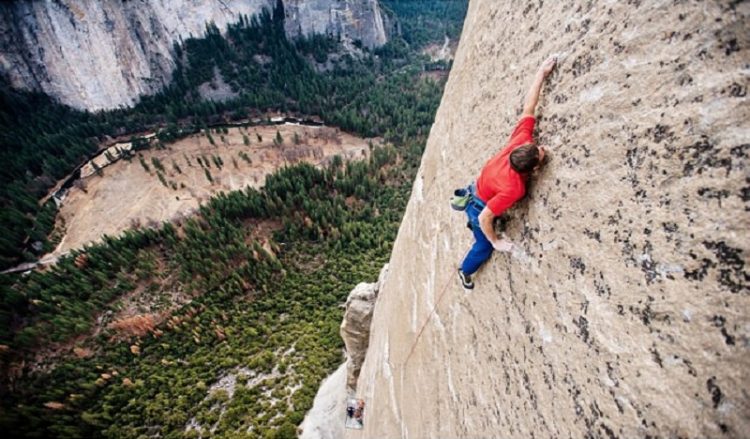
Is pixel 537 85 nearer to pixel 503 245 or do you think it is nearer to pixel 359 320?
pixel 503 245

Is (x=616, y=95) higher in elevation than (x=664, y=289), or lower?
higher

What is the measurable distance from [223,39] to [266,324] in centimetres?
6915

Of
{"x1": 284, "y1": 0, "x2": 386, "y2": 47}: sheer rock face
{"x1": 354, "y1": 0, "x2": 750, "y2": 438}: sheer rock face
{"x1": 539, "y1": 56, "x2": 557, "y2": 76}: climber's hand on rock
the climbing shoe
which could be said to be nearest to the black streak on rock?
{"x1": 354, "y1": 0, "x2": 750, "y2": 438}: sheer rock face

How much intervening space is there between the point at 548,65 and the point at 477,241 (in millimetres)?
1719

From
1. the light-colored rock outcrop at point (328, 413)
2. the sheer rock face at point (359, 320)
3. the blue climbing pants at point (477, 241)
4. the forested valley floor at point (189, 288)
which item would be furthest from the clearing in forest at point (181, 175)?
the blue climbing pants at point (477, 241)

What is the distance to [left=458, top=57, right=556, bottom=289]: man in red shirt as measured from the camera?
2627 mm

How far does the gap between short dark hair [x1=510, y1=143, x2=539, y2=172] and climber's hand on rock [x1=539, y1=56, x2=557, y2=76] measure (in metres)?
0.75

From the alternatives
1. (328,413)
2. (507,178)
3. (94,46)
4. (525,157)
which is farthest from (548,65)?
(94,46)

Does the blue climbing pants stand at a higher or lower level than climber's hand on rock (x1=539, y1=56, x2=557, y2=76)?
lower

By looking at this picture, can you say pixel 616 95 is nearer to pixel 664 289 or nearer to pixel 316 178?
pixel 664 289

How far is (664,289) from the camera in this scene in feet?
5.85

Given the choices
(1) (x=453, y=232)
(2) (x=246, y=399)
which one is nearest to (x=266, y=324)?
(2) (x=246, y=399)

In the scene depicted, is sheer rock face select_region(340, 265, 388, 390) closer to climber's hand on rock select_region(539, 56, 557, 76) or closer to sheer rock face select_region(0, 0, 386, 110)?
climber's hand on rock select_region(539, 56, 557, 76)

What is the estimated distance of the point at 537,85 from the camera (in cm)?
283
